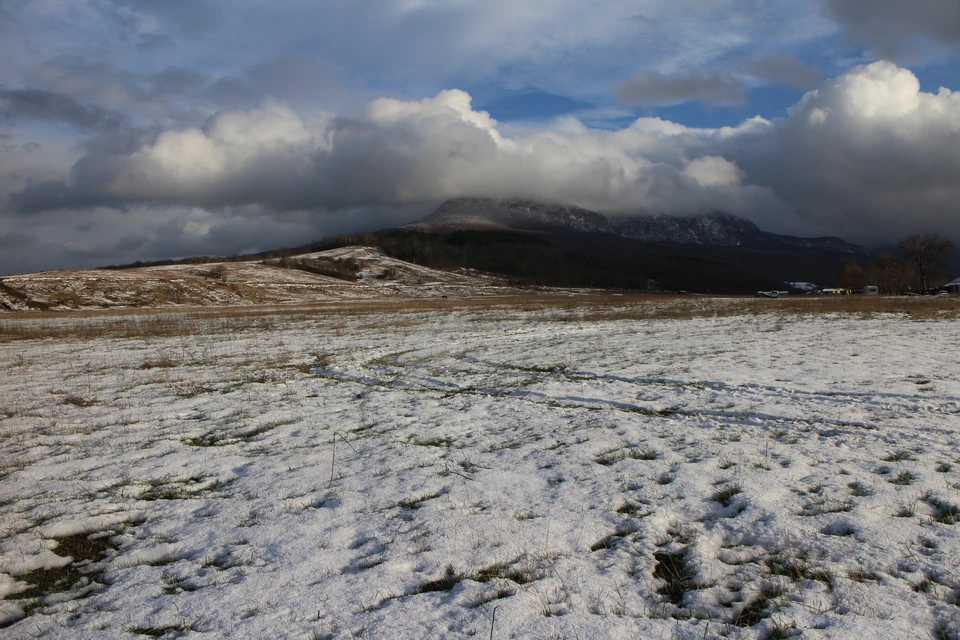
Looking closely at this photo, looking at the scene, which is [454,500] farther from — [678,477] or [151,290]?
[151,290]

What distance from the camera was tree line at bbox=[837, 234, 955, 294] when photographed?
11869 centimetres

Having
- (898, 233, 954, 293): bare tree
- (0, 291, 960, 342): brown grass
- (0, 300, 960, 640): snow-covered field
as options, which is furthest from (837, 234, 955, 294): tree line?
(0, 300, 960, 640): snow-covered field

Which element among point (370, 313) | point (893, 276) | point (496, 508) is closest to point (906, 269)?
point (893, 276)

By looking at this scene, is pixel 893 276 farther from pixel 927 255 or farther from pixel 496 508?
pixel 496 508

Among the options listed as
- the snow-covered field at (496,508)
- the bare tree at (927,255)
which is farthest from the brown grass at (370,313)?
the bare tree at (927,255)

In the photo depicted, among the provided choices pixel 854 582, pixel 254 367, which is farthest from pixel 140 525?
pixel 254 367

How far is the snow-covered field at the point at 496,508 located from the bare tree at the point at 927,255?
137409 mm

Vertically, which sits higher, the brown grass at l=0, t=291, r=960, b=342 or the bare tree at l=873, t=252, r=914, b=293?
the bare tree at l=873, t=252, r=914, b=293

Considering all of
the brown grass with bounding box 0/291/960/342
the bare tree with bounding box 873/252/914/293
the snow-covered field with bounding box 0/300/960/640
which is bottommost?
the snow-covered field with bounding box 0/300/960/640

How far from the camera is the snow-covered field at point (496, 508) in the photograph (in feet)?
15.9

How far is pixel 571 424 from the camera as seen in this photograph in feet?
35.2

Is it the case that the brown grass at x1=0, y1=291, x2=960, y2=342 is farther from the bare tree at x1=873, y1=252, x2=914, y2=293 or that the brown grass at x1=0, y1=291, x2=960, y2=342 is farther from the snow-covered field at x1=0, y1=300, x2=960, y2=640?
the bare tree at x1=873, y1=252, x2=914, y2=293

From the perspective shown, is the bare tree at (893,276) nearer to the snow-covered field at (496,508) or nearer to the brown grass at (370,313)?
the brown grass at (370,313)

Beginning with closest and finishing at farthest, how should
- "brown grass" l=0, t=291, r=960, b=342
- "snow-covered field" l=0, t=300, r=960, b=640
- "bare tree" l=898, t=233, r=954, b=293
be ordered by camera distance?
"snow-covered field" l=0, t=300, r=960, b=640
"brown grass" l=0, t=291, r=960, b=342
"bare tree" l=898, t=233, r=954, b=293
